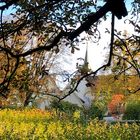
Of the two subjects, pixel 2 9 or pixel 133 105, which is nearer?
pixel 2 9

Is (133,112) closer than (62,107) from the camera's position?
No

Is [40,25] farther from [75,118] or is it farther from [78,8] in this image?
[75,118]

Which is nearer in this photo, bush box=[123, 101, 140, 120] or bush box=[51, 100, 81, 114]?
bush box=[51, 100, 81, 114]

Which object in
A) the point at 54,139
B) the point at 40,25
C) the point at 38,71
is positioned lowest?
the point at 54,139

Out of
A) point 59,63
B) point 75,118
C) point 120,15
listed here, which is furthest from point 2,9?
point 59,63

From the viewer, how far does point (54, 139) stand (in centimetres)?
899

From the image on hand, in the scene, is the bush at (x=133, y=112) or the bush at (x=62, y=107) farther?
the bush at (x=133, y=112)

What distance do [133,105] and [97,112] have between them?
8119 millimetres

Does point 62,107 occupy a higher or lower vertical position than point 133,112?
lower

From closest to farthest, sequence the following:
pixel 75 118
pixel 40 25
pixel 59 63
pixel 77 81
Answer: pixel 77 81 → pixel 40 25 → pixel 75 118 → pixel 59 63

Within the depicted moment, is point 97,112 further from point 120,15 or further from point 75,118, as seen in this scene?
point 120,15

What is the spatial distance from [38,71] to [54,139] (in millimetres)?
4905

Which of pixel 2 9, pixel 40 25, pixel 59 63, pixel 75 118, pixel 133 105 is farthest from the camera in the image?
pixel 59 63

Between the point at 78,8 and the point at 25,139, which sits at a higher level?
the point at 78,8
